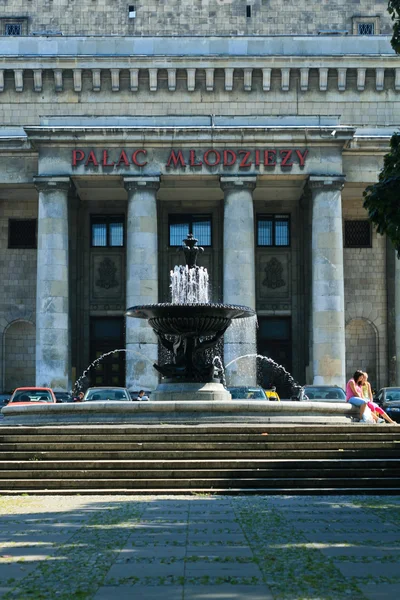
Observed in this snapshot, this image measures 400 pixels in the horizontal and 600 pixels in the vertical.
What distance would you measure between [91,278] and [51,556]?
1677 inches

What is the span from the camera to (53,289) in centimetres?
4638

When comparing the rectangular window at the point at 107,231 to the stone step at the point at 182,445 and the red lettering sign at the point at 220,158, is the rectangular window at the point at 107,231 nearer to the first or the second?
the red lettering sign at the point at 220,158

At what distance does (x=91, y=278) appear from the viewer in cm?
5378

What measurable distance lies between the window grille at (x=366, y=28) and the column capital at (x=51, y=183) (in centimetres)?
2028

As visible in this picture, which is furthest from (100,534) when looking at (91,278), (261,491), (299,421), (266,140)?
(91,278)

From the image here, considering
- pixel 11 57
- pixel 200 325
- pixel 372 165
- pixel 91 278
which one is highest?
pixel 11 57

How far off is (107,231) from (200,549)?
1692 inches

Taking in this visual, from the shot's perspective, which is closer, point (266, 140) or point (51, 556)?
point (51, 556)

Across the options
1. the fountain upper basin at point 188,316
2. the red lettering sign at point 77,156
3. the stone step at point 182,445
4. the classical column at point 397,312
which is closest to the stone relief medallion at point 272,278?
the classical column at point 397,312

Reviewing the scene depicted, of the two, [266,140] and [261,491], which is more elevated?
[266,140]

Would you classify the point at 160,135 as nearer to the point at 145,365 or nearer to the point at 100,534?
the point at 145,365

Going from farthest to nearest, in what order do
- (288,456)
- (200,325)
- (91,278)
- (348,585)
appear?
(91,278) → (200,325) → (288,456) → (348,585)

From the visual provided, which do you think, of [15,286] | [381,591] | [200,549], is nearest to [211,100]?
[15,286]

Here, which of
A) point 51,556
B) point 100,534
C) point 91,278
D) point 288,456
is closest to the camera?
point 51,556
